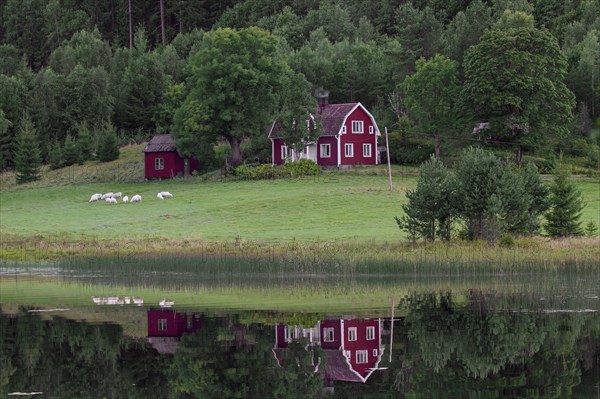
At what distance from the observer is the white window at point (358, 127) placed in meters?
97.9

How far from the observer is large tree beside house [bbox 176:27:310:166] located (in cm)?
9494

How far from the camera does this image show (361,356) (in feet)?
105

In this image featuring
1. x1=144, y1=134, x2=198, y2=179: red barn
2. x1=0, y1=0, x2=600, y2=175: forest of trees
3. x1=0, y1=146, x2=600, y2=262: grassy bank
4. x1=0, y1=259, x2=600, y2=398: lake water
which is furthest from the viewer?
x1=144, y1=134, x2=198, y2=179: red barn

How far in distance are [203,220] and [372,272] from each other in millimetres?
27110

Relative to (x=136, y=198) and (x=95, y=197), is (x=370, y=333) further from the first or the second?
(x=95, y=197)

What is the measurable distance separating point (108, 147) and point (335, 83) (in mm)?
23101

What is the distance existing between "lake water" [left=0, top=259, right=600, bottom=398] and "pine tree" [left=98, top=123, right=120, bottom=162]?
5699 cm

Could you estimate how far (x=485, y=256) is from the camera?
4897 centimetres

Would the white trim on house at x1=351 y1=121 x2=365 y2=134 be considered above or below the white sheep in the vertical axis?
above

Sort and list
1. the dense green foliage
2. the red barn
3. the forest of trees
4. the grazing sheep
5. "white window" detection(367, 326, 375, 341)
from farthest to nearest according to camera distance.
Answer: the red barn
the forest of trees
the grazing sheep
the dense green foliage
"white window" detection(367, 326, 375, 341)

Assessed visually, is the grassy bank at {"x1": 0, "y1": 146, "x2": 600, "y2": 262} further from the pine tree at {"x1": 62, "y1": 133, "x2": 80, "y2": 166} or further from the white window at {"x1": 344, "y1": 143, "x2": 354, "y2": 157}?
the white window at {"x1": 344, "y1": 143, "x2": 354, "y2": 157}

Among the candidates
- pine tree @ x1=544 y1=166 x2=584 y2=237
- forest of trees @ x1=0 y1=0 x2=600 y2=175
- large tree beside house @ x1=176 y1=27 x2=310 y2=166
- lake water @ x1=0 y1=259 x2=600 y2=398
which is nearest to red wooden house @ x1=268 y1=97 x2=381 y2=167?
forest of trees @ x1=0 y1=0 x2=600 y2=175

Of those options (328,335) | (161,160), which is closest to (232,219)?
(161,160)

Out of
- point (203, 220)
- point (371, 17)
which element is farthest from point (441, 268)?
point (371, 17)
